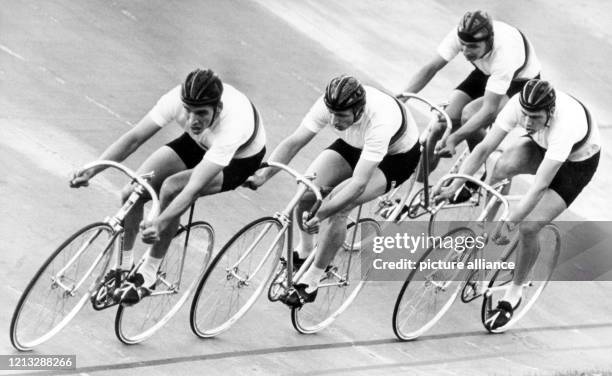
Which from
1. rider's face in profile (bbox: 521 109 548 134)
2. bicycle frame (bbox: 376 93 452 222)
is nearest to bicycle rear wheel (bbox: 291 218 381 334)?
bicycle frame (bbox: 376 93 452 222)

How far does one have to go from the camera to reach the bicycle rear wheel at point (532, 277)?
9312mm

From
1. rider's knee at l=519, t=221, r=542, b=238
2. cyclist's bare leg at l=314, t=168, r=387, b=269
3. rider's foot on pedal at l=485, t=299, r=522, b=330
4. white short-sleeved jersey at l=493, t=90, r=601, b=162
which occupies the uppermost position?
white short-sleeved jersey at l=493, t=90, r=601, b=162

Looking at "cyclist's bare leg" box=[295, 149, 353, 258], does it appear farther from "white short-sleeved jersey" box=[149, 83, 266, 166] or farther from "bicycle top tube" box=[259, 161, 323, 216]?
"white short-sleeved jersey" box=[149, 83, 266, 166]

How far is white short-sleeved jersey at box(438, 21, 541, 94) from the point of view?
31.5 ft

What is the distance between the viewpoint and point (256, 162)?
8.06 meters

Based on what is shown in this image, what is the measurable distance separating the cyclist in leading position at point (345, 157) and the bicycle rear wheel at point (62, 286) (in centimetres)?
115

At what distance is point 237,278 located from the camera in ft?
27.0

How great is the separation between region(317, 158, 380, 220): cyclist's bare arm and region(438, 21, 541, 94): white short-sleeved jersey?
6.21ft

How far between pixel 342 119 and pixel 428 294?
1.73 meters

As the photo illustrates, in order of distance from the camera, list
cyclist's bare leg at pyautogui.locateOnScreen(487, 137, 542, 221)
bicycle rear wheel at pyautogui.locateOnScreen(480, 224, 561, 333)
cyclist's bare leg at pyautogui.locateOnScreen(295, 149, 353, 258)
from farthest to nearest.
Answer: bicycle rear wheel at pyautogui.locateOnScreen(480, 224, 561, 333), cyclist's bare leg at pyautogui.locateOnScreen(487, 137, 542, 221), cyclist's bare leg at pyautogui.locateOnScreen(295, 149, 353, 258)

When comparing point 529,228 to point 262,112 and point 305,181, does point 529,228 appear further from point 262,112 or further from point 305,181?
point 262,112

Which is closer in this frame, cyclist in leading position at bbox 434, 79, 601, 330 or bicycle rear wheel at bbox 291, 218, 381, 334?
cyclist in leading position at bbox 434, 79, 601, 330

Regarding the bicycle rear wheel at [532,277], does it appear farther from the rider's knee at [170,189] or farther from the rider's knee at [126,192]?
the rider's knee at [126,192]

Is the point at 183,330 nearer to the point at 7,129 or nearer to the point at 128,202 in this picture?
the point at 128,202
